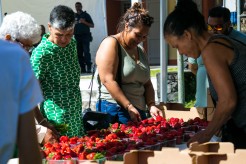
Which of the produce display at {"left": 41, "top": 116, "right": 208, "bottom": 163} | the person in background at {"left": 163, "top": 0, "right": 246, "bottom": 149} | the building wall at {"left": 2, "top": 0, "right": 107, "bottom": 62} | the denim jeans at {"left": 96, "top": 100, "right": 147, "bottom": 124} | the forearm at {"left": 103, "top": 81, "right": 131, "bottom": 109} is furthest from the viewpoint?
the building wall at {"left": 2, "top": 0, "right": 107, "bottom": 62}

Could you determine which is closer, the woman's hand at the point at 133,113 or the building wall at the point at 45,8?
the woman's hand at the point at 133,113

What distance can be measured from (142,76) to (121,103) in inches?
11.2

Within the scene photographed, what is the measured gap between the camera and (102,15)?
12375mm

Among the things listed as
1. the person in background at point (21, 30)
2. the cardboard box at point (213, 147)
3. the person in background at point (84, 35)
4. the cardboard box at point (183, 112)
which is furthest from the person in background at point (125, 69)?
the person in background at point (84, 35)

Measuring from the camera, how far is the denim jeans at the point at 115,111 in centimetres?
446

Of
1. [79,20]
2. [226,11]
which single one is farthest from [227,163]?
[79,20]

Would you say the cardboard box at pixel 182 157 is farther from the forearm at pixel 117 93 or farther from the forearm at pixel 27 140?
the forearm at pixel 117 93

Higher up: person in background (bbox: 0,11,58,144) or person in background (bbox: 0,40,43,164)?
person in background (bbox: 0,11,58,144)

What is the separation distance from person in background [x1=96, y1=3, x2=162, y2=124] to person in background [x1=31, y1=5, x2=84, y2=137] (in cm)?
32

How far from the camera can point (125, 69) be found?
432cm

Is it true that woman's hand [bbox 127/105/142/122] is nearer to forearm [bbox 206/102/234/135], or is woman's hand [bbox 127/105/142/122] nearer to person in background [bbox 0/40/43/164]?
forearm [bbox 206/102/234/135]

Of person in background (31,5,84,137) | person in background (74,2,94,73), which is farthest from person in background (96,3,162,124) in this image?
person in background (74,2,94,73)

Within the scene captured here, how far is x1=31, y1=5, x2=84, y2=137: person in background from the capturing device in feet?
12.5

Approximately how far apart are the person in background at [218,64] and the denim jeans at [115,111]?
1.40 m
